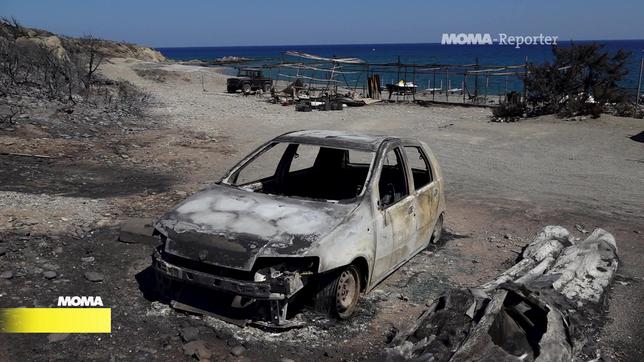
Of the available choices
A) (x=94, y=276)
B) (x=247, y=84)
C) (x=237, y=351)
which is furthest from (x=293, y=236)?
(x=247, y=84)

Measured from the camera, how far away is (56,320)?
4.79m

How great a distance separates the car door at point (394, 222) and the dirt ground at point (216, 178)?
37cm

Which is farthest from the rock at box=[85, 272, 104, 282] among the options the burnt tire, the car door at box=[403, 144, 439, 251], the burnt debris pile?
the car door at box=[403, 144, 439, 251]

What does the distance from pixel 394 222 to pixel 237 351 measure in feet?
6.95

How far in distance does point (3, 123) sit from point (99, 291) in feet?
33.5

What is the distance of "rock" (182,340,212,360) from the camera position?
4.33 metres

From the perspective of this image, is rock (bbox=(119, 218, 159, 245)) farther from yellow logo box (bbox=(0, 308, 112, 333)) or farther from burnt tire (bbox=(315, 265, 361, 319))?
burnt tire (bbox=(315, 265, 361, 319))

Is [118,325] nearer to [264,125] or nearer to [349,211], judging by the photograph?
[349,211]

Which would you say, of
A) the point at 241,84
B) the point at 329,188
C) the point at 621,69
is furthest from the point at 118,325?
the point at 241,84

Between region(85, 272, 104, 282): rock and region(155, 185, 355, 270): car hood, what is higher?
region(155, 185, 355, 270): car hood

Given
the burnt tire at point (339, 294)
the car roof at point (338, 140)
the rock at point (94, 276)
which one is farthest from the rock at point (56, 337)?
the car roof at point (338, 140)

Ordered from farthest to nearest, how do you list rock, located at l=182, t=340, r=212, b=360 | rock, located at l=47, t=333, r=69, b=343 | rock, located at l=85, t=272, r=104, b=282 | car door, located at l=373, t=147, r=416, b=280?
rock, located at l=85, t=272, r=104, b=282, car door, located at l=373, t=147, r=416, b=280, rock, located at l=47, t=333, r=69, b=343, rock, located at l=182, t=340, r=212, b=360

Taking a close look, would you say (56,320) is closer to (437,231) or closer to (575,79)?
(437,231)

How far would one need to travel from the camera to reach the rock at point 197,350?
170 inches
